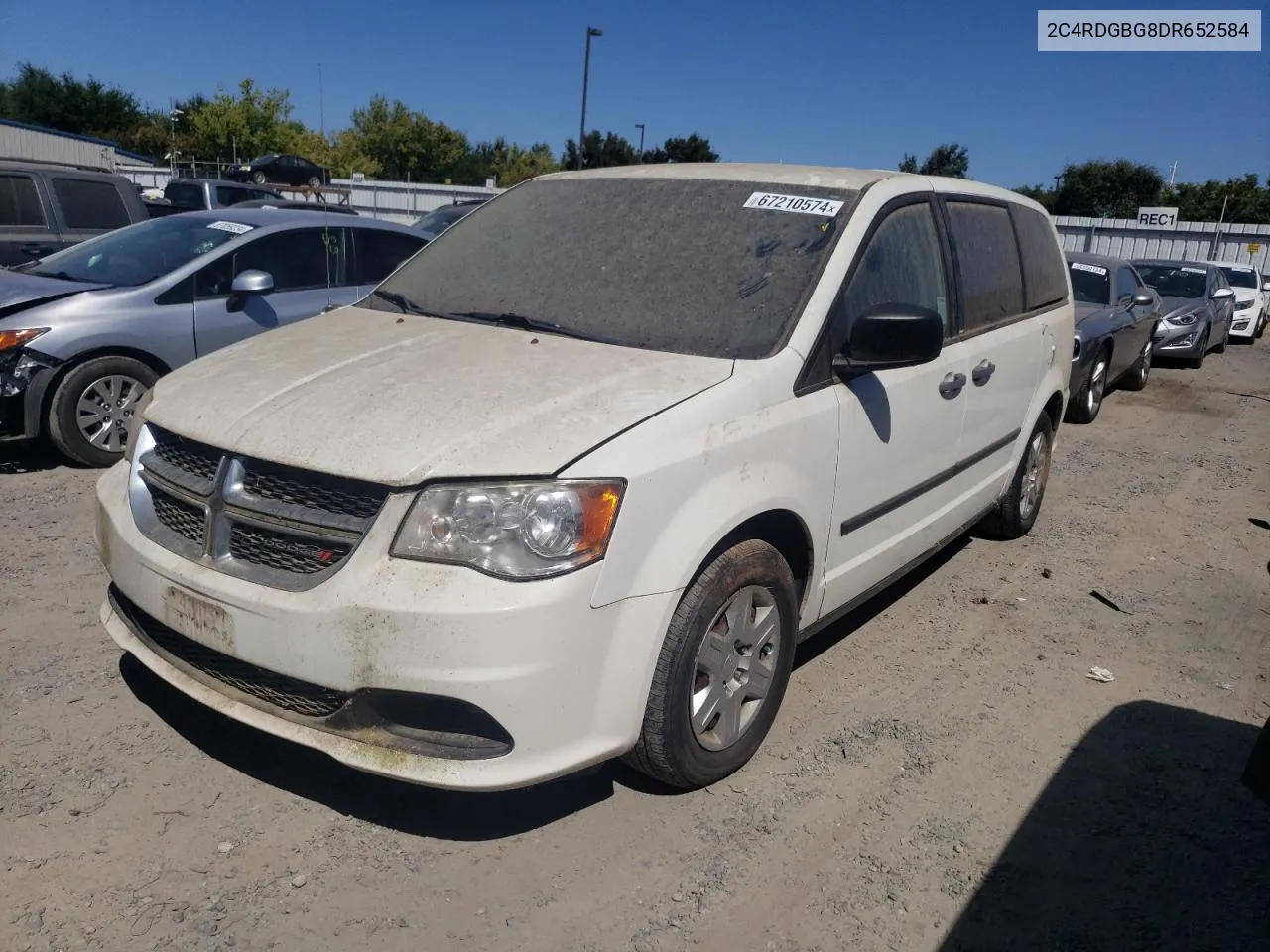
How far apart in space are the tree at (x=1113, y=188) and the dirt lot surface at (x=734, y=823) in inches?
2459

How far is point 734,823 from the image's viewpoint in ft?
10.1

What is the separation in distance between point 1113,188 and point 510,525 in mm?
67245

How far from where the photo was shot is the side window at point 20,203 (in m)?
9.07

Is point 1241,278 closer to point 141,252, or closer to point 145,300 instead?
point 141,252

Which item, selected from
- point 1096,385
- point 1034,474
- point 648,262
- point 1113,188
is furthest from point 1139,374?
point 1113,188

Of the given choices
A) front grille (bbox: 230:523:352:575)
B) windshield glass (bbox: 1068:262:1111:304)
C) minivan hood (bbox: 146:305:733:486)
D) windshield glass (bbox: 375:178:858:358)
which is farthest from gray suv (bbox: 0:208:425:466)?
windshield glass (bbox: 1068:262:1111:304)

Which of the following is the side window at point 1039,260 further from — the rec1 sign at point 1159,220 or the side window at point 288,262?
the rec1 sign at point 1159,220

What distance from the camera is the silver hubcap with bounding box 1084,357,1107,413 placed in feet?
32.0

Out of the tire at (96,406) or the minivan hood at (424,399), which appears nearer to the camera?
the minivan hood at (424,399)

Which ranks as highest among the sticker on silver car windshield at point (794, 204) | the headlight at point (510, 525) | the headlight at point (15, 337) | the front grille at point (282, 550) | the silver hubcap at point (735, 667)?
the sticker on silver car windshield at point (794, 204)

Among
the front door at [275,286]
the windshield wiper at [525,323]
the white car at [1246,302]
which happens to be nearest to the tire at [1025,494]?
the windshield wiper at [525,323]

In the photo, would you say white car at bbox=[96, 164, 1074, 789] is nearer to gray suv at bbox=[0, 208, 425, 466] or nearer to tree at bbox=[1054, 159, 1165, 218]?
gray suv at bbox=[0, 208, 425, 466]

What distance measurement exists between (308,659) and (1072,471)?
6787 millimetres

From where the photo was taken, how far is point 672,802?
3.14 metres
